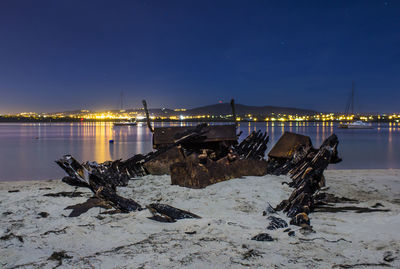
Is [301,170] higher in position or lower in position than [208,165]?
lower

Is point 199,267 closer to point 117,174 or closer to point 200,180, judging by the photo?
point 200,180

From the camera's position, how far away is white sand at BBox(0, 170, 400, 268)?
2729 millimetres

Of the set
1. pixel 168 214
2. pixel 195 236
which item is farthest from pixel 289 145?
pixel 195 236

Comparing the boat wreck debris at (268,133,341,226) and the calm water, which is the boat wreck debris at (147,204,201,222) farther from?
the calm water

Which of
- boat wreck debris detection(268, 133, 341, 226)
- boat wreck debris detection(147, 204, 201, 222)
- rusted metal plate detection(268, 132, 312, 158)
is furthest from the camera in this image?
rusted metal plate detection(268, 132, 312, 158)

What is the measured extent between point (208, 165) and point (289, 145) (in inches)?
112

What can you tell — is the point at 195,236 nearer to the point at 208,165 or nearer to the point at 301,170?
the point at 208,165

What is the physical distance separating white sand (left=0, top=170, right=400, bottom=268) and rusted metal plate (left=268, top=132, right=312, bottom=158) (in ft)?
8.16

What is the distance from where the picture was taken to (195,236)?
3332 mm

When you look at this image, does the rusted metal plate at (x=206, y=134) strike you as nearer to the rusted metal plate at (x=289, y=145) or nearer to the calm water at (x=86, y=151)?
the rusted metal plate at (x=289, y=145)

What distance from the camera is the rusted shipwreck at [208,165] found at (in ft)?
14.5

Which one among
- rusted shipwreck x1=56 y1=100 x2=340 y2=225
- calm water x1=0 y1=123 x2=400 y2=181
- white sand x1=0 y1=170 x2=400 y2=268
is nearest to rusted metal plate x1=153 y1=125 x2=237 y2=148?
rusted shipwreck x1=56 y1=100 x2=340 y2=225

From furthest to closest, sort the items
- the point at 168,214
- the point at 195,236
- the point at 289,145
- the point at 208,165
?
the point at 289,145 → the point at 208,165 → the point at 168,214 → the point at 195,236

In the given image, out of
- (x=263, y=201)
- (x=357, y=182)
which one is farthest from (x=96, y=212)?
(x=357, y=182)
